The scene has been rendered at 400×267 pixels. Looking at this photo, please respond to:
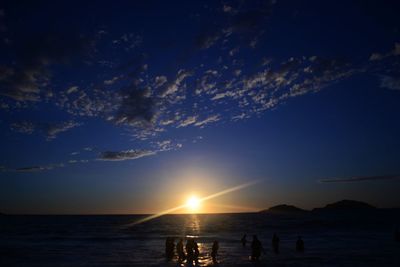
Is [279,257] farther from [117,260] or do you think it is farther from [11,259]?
[11,259]

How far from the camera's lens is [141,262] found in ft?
97.9

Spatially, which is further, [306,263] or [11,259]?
[11,259]

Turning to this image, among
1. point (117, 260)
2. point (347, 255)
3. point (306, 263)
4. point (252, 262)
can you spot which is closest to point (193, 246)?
point (252, 262)

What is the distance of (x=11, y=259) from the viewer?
1271 inches

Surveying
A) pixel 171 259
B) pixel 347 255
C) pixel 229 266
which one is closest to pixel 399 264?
pixel 347 255

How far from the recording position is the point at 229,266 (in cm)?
2666

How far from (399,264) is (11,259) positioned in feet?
105

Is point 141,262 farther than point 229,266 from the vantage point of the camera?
Yes

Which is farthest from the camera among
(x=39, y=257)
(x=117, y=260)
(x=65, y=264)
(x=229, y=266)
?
(x=39, y=257)

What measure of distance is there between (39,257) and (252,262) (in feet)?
66.4

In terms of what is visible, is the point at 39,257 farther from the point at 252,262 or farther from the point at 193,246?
the point at 252,262

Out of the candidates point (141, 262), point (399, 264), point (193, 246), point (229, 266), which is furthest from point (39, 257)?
point (399, 264)

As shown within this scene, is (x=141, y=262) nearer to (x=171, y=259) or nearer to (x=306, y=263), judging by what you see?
(x=171, y=259)

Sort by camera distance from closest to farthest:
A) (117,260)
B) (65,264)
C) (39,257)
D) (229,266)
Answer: (229,266) < (65,264) < (117,260) < (39,257)
